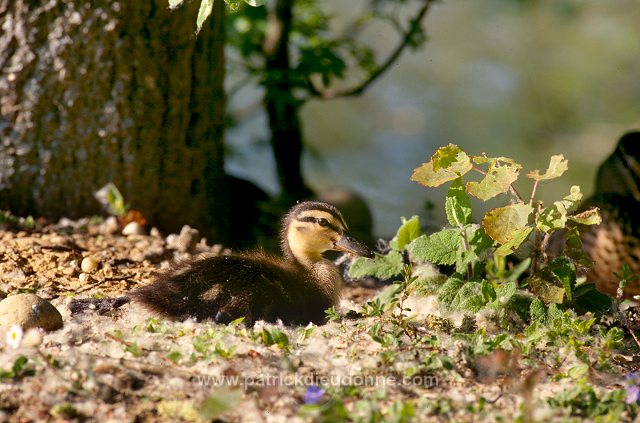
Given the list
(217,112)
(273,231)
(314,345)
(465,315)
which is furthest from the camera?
(273,231)

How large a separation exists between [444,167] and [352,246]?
59cm

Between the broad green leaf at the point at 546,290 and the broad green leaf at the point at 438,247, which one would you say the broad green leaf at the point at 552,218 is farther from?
the broad green leaf at the point at 438,247

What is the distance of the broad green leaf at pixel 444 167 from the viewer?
3.84 meters

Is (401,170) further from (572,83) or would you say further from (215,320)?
(215,320)

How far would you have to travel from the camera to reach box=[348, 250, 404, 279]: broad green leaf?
4172 mm

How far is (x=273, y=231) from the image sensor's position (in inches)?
260

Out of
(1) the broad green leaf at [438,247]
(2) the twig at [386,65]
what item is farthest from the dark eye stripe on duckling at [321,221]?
(2) the twig at [386,65]

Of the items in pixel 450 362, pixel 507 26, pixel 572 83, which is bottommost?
pixel 450 362

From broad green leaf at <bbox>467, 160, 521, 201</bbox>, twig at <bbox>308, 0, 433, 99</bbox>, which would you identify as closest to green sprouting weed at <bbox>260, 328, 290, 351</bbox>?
broad green leaf at <bbox>467, 160, 521, 201</bbox>

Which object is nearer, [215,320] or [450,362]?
[450,362]

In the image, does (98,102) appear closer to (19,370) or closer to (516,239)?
(19,370)

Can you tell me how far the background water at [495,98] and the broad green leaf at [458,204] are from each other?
20.3 ft

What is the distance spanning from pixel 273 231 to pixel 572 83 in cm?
672

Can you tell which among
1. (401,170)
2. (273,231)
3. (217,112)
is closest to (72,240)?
(217,112)
